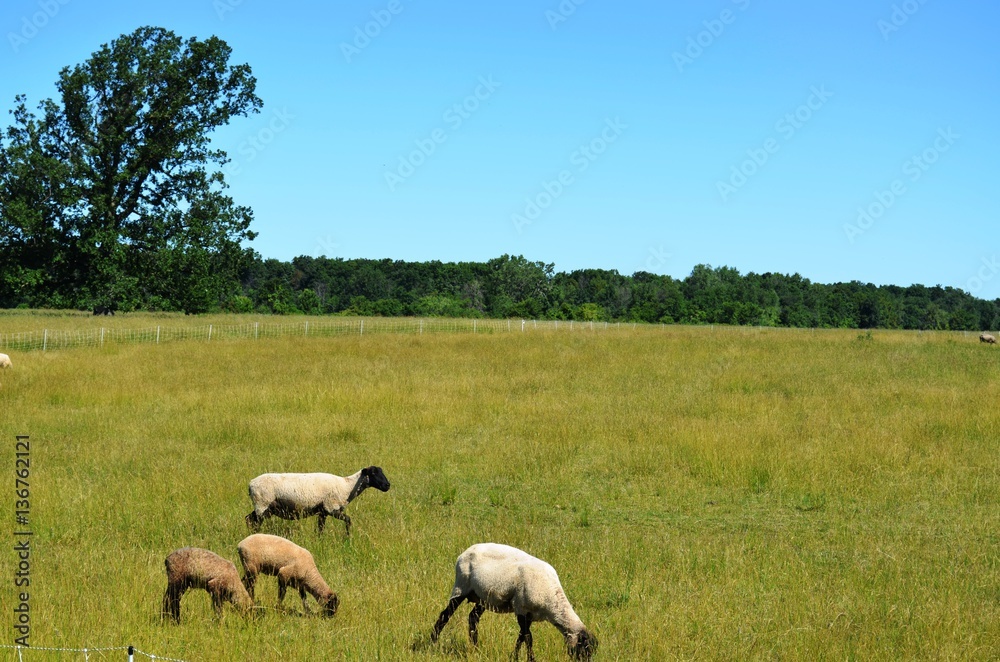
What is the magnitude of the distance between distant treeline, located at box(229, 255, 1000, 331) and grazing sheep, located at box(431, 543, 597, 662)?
295 feet

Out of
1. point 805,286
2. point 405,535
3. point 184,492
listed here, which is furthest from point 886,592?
point 805,286

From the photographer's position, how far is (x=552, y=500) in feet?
40.6

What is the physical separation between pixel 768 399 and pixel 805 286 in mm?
132464

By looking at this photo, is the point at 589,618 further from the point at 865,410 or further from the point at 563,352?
the point at 563,352

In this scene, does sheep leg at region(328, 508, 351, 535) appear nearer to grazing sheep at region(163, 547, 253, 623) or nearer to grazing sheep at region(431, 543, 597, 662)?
grazing sheep at region(163, 547, 253, 623)

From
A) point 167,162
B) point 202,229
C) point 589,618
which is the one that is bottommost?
point 589,618

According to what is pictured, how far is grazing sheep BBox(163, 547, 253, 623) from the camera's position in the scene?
275 inches

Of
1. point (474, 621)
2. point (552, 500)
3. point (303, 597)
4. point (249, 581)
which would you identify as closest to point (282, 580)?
point (303, 597)

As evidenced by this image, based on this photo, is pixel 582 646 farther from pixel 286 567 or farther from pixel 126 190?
pixel 126 190

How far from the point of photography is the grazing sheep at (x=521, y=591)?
630 centimetres

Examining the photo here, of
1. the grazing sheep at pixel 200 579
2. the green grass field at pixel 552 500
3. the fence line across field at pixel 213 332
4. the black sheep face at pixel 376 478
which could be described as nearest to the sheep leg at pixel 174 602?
the grazing sheep at pixel 200 579

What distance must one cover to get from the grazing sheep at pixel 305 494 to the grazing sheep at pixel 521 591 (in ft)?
11.7

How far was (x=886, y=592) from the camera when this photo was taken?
28.1ft

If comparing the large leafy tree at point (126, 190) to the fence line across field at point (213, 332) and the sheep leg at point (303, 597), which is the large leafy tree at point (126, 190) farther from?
the sheep leg at point (303, 597)
